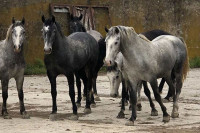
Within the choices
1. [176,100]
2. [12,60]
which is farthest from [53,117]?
→ [176,100]

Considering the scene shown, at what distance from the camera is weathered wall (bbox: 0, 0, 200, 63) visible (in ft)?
72.4

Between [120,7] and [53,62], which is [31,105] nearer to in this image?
[53,62]

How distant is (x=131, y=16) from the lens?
24.6m

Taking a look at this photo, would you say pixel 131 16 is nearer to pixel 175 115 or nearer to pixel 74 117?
pixel 175 115

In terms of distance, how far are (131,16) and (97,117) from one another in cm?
Answer: 1423

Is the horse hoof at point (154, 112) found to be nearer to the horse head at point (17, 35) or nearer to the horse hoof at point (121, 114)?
the horse hoof at point (121, 114)

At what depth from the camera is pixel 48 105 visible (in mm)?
12641

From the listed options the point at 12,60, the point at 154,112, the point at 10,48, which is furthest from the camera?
the point at 154,112

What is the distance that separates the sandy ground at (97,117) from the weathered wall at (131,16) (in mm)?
6525

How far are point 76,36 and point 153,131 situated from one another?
370cm

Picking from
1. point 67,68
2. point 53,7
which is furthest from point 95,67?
point 53,7

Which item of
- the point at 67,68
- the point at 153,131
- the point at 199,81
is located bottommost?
the point at 199,81

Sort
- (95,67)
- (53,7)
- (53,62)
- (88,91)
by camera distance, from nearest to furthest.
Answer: (53,62) < (88,91) < (95,67) < (53,7)

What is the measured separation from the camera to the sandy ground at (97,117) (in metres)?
9.15
